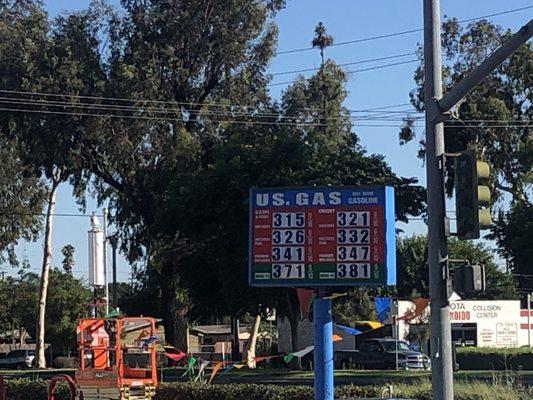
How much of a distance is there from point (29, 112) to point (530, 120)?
92.6 feet

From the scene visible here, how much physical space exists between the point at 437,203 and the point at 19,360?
192 ft

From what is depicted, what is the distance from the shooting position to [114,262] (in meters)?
51.7

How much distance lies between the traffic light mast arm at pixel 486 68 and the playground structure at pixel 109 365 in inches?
469

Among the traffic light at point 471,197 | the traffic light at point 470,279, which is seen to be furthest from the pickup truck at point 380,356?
the traffic light at point 471,197

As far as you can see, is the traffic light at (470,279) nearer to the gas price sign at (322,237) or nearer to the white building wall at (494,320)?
the gas price sign at (322,237)

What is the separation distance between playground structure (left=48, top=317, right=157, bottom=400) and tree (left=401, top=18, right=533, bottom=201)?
33659 mm

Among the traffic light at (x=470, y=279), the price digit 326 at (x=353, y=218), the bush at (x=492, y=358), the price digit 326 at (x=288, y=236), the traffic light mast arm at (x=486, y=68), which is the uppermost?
the traffic light mast arm at (x=486, y=68)

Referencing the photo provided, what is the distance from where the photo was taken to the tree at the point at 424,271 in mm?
76500

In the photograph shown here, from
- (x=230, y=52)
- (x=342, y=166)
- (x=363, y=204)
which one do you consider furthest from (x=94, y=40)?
(x=363, y=204)

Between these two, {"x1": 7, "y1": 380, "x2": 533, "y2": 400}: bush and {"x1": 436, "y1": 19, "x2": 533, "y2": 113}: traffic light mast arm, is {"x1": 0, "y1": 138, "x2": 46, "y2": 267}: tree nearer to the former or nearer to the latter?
{"x1": 7, "y1": 380, "x2": 533, "y2": 400}: bush

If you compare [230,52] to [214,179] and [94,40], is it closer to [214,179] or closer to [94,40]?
[94,40]

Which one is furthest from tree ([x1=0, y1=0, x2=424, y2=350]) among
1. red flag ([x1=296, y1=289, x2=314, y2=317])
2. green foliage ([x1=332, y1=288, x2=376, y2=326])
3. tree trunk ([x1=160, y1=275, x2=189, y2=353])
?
red flag ([x1=296, y1=289, x2=314, y2=317])

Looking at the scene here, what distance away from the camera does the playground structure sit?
2347 centimetres

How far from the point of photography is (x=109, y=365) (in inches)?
965
